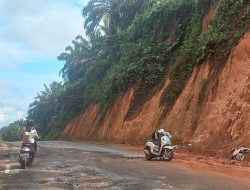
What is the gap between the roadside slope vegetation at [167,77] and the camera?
20625mm

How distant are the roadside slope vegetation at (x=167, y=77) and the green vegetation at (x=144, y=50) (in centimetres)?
7

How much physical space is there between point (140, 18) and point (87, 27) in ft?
53.9

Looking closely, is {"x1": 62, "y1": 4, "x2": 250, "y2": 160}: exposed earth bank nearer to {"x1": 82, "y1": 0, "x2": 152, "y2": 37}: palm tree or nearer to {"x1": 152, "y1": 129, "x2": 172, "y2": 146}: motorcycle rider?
{"x1": 152, "y1": 129, "x2": 172, "y2": 146}: motorcycle rider

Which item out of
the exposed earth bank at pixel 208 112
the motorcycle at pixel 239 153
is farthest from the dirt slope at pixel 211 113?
the motorcycle at pixel 239 153

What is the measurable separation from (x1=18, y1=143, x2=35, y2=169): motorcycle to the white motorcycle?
4.29 meters

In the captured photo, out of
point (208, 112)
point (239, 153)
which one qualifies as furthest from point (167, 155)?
point (208, 112)

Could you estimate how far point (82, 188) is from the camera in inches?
376

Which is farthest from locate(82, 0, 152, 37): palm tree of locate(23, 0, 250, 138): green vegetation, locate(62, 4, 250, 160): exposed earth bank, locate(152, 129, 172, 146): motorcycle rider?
locate(152, 129, 172, 146): motorcycle rider

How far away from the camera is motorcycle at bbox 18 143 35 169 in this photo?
1457cm

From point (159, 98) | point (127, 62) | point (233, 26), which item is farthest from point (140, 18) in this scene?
point (233, 26)

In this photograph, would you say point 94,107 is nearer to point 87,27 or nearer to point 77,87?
point 77,87

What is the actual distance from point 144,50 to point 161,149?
19.6 meters

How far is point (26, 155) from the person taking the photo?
14.8 meters

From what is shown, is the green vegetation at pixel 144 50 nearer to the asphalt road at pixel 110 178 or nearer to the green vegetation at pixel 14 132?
the green vegetation at pixel 14 132
